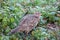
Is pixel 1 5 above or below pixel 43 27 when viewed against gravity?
above

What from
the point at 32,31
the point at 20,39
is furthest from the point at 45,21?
the point at 20,39

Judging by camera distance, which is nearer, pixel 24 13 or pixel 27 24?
pixel 27 24

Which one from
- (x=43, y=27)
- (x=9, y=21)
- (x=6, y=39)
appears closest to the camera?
(x=6, y=39)

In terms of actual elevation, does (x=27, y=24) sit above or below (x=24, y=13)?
above

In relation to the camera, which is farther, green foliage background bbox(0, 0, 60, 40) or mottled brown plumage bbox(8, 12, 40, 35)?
green foliage background bbox(0, 0, 60, 40)

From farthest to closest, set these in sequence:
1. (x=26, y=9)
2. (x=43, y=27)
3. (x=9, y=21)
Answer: (x=26, y=9) → (x=43, y=27) → (x=9, y=21)

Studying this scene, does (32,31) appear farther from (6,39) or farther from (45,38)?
(6,39)

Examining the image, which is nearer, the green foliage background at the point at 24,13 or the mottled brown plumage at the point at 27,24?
the mottled brown plumage at the point at 27,24

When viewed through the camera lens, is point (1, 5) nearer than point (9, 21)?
No
